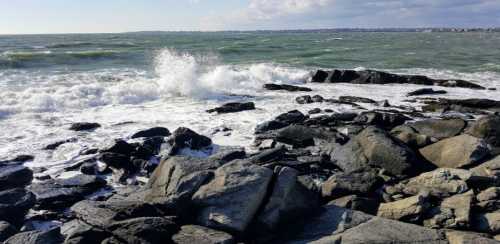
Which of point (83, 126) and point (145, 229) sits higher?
point (145, 229)

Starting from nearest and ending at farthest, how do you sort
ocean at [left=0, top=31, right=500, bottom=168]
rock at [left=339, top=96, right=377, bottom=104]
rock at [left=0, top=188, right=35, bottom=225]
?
rock at [left=0, top=188, right=35, bottom=225] < ocean at [left=0, top=31, right=500, bottom=168] < rock at [left=339, top=96, right=377, bottom=104]

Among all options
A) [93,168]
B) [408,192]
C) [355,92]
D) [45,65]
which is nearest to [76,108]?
[93,168]

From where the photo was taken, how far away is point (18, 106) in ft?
49.9

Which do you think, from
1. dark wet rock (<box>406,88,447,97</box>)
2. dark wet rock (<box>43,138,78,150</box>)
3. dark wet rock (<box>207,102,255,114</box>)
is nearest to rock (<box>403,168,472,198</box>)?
dark wet rock (<box>43,138,78,150</box>)

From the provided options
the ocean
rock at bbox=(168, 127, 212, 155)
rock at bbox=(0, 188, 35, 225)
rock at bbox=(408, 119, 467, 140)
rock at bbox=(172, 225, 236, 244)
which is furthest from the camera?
the ocean

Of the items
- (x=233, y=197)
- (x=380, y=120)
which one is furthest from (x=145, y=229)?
(x=380, y=120)

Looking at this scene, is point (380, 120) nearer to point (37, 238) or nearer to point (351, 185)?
point (351, 185)

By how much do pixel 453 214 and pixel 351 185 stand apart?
1.47m

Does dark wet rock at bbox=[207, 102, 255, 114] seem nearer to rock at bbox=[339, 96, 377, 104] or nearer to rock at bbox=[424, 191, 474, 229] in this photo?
rock at bbox=[339, 96, 377, 104]

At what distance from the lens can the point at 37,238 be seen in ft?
17.6

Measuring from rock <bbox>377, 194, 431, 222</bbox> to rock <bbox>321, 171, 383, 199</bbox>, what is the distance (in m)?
0.63

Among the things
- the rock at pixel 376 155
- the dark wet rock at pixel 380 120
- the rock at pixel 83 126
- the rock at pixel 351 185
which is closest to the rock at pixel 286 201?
the rock at pixel 351 185

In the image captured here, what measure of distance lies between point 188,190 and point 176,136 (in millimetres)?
4508

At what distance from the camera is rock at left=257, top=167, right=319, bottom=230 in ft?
18.7
